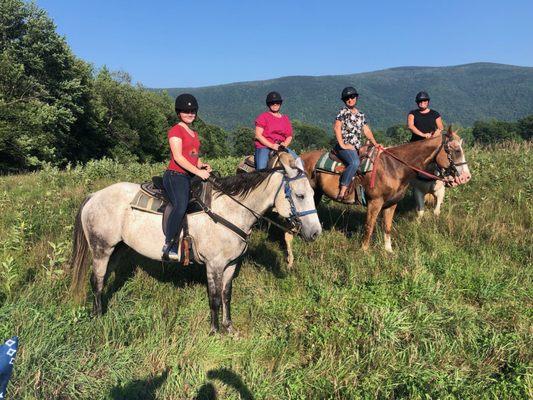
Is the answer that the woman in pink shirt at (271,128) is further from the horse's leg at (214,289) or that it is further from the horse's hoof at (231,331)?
the horse's hoof at (231,331)

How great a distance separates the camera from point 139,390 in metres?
3.24

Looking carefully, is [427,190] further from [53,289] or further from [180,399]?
[53,289]

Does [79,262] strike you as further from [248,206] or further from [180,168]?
[248,206]

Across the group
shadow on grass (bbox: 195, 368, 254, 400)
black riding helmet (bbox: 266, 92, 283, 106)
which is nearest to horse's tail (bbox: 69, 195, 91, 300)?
shadow on grass (bbox: 195, 368, 254, 400)

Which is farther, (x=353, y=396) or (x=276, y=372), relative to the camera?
(x=276, y=372)

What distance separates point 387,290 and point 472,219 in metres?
3.53

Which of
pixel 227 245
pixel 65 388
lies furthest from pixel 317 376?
pixel 65 388

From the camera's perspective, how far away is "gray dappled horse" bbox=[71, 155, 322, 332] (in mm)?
4031

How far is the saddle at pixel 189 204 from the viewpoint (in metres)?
4.25

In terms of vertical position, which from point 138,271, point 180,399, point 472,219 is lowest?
point 180,399

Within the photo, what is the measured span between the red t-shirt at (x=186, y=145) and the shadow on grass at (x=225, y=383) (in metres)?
2.41

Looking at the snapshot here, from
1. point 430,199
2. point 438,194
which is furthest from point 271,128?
point 430,199

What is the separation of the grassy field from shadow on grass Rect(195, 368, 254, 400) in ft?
0.03

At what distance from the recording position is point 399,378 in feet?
10.7
